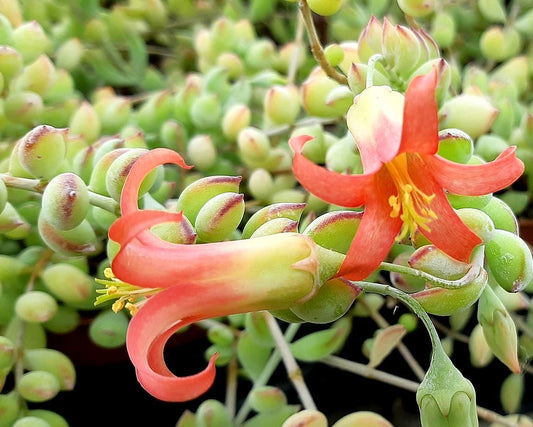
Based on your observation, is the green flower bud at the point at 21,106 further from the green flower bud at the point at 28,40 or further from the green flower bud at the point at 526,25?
the green flower bud at the point at 526,25

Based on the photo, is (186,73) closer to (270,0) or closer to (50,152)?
(270,0)

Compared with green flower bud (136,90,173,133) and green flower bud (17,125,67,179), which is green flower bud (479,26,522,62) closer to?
green flower bud (136,90,173,133)

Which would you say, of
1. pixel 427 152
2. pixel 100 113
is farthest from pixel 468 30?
pixel 427 152

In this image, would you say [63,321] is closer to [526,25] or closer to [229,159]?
[229,159]

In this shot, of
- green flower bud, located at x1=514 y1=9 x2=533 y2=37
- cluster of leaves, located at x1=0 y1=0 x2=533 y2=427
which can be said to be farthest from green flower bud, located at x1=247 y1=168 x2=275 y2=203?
green flower bud, located at x1=514 y1=9 x2=533 y2=37

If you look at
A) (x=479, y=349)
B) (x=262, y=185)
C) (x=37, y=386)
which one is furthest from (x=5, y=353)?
(x=479, y=349)

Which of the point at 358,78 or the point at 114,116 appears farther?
Result: the point at 114,116
